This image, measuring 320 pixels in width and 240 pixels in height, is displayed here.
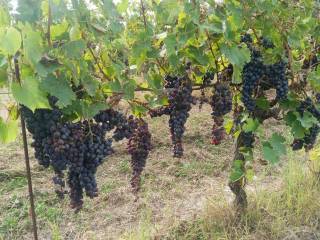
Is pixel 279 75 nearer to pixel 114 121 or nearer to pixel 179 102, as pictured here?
pixel 179 102

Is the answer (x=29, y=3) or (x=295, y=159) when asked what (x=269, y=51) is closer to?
(x=29, y=3)

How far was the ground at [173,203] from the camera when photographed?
3.41 metres

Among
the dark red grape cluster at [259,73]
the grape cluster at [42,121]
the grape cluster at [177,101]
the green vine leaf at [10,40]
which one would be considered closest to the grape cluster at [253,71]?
the dark red grape cluster at [259,73]

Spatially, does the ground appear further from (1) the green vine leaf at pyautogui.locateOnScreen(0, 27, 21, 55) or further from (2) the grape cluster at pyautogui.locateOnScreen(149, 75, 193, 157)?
(1) the green vine leaf at pyautogui.locateOnScreen(0, 27, 21, 55)

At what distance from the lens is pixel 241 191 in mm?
3275

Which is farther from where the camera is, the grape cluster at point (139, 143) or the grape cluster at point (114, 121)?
the grape cluster at point (139, 143)

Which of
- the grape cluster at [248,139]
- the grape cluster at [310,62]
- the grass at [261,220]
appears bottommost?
the grass at [261,220]

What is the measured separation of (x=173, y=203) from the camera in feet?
13.5

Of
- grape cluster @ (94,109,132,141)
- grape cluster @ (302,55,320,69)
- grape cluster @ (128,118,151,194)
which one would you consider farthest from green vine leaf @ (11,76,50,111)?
grape cluster @ (302,55,320,69)

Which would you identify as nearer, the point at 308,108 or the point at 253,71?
the point at 253,71

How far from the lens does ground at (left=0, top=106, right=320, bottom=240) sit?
3.41 m

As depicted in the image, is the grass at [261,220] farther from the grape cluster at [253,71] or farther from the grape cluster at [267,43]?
the grape cluster at [267,43]

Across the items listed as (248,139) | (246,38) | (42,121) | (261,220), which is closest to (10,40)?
(42,121)

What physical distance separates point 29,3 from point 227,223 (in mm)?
2467
